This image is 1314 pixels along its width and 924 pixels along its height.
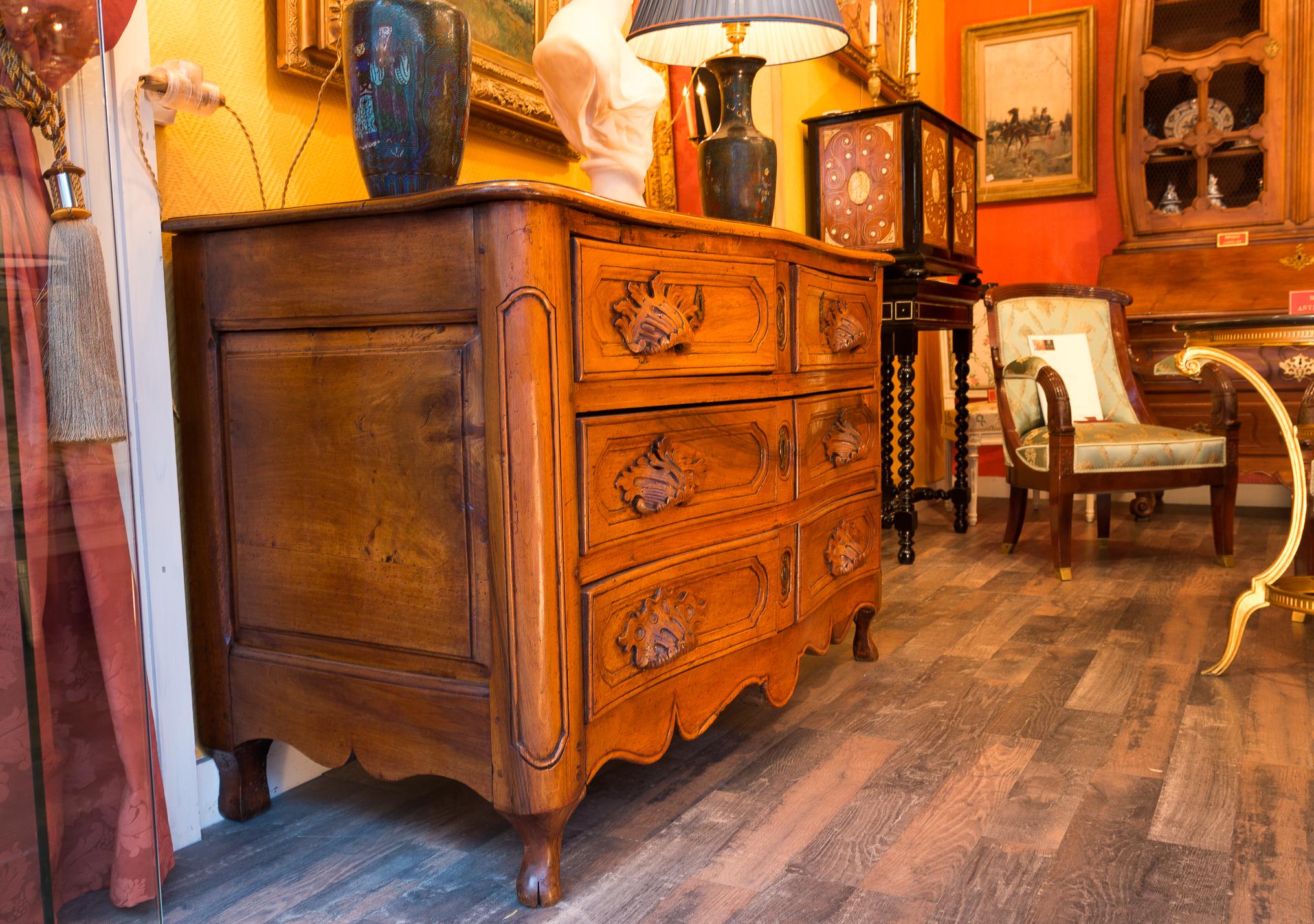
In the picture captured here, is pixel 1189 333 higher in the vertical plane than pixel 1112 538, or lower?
higher

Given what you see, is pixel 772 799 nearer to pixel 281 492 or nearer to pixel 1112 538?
pixel 281 492

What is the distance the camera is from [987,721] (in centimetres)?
227

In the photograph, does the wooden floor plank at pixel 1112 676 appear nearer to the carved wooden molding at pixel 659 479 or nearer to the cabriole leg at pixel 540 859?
the carved wooden molding at pixel 659 479

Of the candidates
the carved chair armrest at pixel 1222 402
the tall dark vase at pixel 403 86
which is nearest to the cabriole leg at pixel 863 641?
the tall dark vase at pixel 403 86

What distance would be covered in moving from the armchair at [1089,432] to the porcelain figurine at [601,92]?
2.19 meters

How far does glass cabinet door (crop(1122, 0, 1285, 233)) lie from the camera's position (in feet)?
16.3

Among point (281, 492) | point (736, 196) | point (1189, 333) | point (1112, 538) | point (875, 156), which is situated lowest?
point (1112, 538)

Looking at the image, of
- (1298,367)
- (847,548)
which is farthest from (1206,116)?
(847,548)

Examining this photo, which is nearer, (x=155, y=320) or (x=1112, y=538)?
(x=155, y=320)

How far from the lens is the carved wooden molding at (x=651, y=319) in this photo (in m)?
1.59

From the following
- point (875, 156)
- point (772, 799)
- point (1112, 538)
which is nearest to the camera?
point (772, 799)

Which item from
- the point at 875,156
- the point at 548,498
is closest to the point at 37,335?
the point at 548,498

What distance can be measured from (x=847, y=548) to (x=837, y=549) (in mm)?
69

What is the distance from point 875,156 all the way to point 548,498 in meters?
3.14
